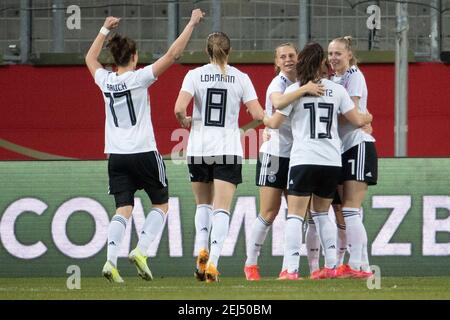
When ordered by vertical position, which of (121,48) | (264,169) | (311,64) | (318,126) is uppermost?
(121,48)

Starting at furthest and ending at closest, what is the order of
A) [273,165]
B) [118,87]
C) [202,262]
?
[273,165], [202,262], [118,87]

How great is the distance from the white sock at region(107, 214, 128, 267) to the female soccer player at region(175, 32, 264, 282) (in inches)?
25.1

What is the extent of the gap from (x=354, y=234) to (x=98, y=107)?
985cm

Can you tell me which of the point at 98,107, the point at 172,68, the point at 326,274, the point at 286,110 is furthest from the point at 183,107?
the point at 98,107

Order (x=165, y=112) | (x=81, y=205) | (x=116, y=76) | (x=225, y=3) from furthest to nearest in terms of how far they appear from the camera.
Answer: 1. (x=165, y=112)
2. (x=225, y=3)
3. (x=81, y=205)
4. (x=116, y=76)

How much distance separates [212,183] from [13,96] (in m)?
10.0

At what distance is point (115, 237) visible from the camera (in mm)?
10586

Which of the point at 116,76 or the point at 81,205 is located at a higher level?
the point at 116,76

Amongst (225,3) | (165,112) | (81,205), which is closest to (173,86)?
(165,112)

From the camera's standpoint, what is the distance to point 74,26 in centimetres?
1922

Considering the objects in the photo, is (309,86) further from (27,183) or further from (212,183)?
(27,183)

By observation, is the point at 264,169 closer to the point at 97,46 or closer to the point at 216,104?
the point at 216,104

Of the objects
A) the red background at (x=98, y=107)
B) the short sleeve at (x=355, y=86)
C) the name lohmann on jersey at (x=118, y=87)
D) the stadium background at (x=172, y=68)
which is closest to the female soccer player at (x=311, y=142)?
the short sleeve at (x=355, y=86)

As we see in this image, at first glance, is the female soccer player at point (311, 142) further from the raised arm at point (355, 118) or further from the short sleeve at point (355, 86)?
the short sleeve at point (355, 86)
